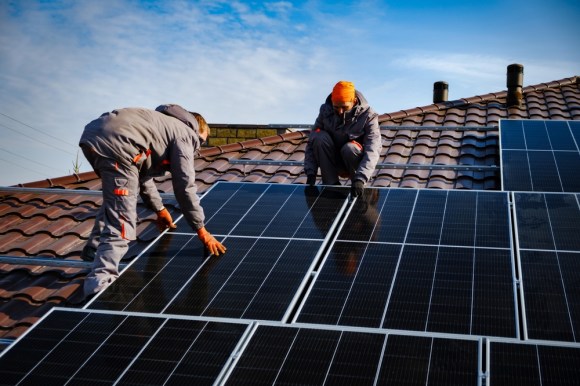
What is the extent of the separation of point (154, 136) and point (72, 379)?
8.76 feet

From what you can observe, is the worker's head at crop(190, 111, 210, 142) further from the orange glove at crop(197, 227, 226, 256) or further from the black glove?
the black glove

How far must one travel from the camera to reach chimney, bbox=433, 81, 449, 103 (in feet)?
55.0

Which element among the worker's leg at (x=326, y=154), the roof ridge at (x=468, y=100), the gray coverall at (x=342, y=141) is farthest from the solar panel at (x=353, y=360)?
the roof ridge at (x=468, y=100)

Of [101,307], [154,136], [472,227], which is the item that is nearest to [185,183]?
[154,136]

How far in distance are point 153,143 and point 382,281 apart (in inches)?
102

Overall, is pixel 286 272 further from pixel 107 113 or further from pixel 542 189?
pixel 542 189

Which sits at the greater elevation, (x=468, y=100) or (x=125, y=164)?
(x=125, y=164)

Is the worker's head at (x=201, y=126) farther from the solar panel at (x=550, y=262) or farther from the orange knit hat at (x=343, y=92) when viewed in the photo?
the solar panel at (x=550, y=262)

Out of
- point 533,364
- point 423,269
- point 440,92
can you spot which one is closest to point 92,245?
point 423,269

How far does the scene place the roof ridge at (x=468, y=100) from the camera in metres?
13.3

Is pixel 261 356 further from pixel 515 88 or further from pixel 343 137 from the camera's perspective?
pixel 515 88

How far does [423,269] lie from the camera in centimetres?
608

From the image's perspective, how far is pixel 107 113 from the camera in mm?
6898

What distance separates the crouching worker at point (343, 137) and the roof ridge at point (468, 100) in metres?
4.50
